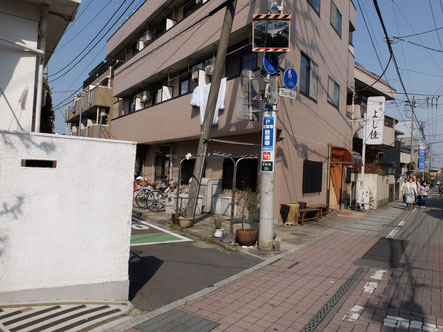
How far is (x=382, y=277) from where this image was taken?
6277 mm

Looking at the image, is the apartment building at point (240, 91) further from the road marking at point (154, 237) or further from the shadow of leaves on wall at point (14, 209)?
the shadow of leaves on wall at point (14, 209)

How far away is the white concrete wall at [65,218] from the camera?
388cm

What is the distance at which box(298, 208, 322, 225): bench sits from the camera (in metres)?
12.0

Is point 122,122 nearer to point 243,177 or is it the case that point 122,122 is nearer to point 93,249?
point 243,177

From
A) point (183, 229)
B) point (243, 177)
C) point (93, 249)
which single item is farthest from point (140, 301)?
point (243, 177)

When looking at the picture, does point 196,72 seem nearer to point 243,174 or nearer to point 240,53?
point 240,53

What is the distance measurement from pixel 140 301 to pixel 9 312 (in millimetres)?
1645

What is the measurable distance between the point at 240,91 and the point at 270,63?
3.75 meters

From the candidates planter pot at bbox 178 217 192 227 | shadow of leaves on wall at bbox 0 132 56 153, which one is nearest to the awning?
planter pot at bbox 178 217 192 227

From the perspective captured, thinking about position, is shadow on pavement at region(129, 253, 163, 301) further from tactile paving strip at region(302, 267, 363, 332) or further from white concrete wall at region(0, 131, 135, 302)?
tactile paving strip at region(302, 267, 363, 332)

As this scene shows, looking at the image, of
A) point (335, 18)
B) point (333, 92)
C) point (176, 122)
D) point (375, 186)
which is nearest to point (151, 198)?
point (176, 122)

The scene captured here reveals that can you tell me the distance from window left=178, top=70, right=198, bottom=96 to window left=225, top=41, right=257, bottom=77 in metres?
2.54

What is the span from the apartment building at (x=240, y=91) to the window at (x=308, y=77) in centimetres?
4

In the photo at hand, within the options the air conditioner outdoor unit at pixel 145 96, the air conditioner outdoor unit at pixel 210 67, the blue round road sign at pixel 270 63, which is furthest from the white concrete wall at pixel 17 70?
the air conditioner outdoor unit at pixel 145 96
